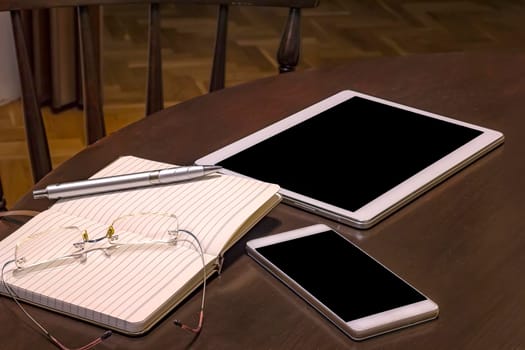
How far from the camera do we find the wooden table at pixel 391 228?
2.08ft

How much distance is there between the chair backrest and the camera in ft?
3.42

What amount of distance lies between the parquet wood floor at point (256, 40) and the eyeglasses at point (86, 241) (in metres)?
1.73

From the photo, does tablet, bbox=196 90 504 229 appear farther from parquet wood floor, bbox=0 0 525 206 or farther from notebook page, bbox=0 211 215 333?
parquet wood floor, bbox=0 0 525 206

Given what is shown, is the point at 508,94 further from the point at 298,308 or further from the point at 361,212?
the point at 298,308

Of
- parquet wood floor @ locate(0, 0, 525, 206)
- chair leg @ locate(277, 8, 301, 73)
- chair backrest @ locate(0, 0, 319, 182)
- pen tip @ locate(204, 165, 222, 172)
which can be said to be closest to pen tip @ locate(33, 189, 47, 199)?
pen tip @ locate(204, 165, 222, 172)

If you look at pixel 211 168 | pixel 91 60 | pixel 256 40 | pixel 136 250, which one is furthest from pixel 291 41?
pixel 256 40

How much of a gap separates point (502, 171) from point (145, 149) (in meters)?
0.38

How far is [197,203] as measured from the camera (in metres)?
0.77

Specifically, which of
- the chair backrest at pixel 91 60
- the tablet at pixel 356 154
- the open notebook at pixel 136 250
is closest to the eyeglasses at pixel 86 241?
the open notebook at pixel 136 250

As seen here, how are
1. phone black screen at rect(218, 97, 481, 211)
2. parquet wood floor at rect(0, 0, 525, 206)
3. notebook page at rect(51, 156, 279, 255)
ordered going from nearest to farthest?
notebook page at rect(51, 156, 279, 255), phone black screen at rect(218, 97, 481, 211), parquet wood floor at rect(0, 0, 525, 206)

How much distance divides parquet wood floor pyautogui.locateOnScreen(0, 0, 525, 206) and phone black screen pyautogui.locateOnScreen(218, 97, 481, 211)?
62.0 inches

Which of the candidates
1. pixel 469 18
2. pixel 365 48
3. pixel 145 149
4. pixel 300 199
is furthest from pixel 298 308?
pixel 469 18

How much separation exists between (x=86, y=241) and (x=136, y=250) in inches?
1.7

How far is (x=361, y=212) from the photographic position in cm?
79
